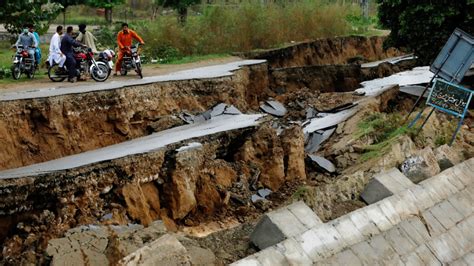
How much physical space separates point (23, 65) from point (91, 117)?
4519 millimetres

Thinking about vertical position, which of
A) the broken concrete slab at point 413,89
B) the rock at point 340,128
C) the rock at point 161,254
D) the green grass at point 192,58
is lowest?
the rock at point 340,128

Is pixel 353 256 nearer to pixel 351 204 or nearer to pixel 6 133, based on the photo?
pixel 351 204

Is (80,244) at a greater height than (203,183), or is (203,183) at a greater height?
(80,244)

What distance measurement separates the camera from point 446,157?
35.4ft

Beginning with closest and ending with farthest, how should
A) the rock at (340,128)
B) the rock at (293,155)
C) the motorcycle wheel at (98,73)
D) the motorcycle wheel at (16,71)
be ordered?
the rock at (293,155) < the rock at (340,128) < the motorcycle wheel at (98,73) < the motorcycle wheel at (16,71)

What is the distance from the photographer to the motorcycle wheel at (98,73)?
14945mm

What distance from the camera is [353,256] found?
23.8 ft

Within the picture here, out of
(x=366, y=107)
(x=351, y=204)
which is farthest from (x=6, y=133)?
(x=366, y=107)

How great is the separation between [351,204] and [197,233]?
2227mm

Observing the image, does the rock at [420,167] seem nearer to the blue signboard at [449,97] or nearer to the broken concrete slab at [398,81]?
the blue signboard at [449,97]

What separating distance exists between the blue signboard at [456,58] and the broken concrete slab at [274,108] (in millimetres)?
5821

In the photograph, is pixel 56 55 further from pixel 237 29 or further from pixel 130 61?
pixel 237 29

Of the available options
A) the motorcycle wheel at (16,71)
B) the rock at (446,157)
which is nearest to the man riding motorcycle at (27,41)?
the motorcycle wheel at (16,71)

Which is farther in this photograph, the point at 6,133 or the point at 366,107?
the point at 366,107
